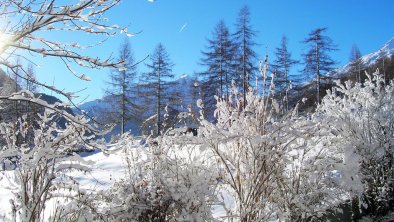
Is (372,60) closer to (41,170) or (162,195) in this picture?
(162,195)

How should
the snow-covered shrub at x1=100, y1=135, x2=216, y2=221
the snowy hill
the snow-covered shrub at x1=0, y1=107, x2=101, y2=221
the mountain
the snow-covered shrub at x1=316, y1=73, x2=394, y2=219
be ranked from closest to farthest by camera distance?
1. the snow-covered shrub at x1=0, y1=107, x2=101, y2=221
2. the snow-covered shrub at x1=100, y1=135, x2=216, y2=221
3. the mountain
4. the snow-covered shrub at x1=316, y1=73, x2=394, y2=219
5. the snowy hill

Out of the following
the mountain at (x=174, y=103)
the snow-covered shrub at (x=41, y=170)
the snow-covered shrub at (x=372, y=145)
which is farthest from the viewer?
the snow-covered shrub at (x=372, y=145)

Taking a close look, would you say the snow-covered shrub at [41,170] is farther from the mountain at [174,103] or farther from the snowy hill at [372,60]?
the snowy hill at [372,60]

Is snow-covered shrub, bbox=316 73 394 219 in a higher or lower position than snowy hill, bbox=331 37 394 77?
lower

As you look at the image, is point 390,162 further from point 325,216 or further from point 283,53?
point 283,53

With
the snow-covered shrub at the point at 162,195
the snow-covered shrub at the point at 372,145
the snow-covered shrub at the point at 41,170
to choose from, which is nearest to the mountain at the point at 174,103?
the snow-covered shrub at the point at 41,170

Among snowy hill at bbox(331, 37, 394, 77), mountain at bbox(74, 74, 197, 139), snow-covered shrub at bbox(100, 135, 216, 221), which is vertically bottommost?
snow-covered shrub at bbox(100, 135, 216, 221)

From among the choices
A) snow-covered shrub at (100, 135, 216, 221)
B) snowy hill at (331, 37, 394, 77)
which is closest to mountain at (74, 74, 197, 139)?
snow-covered shrub at (100, 135, 216, 221)

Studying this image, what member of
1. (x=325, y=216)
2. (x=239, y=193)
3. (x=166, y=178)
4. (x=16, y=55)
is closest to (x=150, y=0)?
(x=16, y=55)

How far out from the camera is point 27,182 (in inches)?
119

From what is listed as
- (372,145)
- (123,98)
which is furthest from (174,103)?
(123,98)

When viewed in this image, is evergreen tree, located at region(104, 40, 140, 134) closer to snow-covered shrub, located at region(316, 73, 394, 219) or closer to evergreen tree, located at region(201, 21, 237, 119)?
evergreen tree, located at region(201, 21, 237, 119)

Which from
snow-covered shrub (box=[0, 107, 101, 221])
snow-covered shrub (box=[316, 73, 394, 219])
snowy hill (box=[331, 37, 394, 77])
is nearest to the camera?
snow-covered shrub (box=[0, 107, 101, 221])

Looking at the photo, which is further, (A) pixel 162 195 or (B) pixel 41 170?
(A) pixel 162 195
